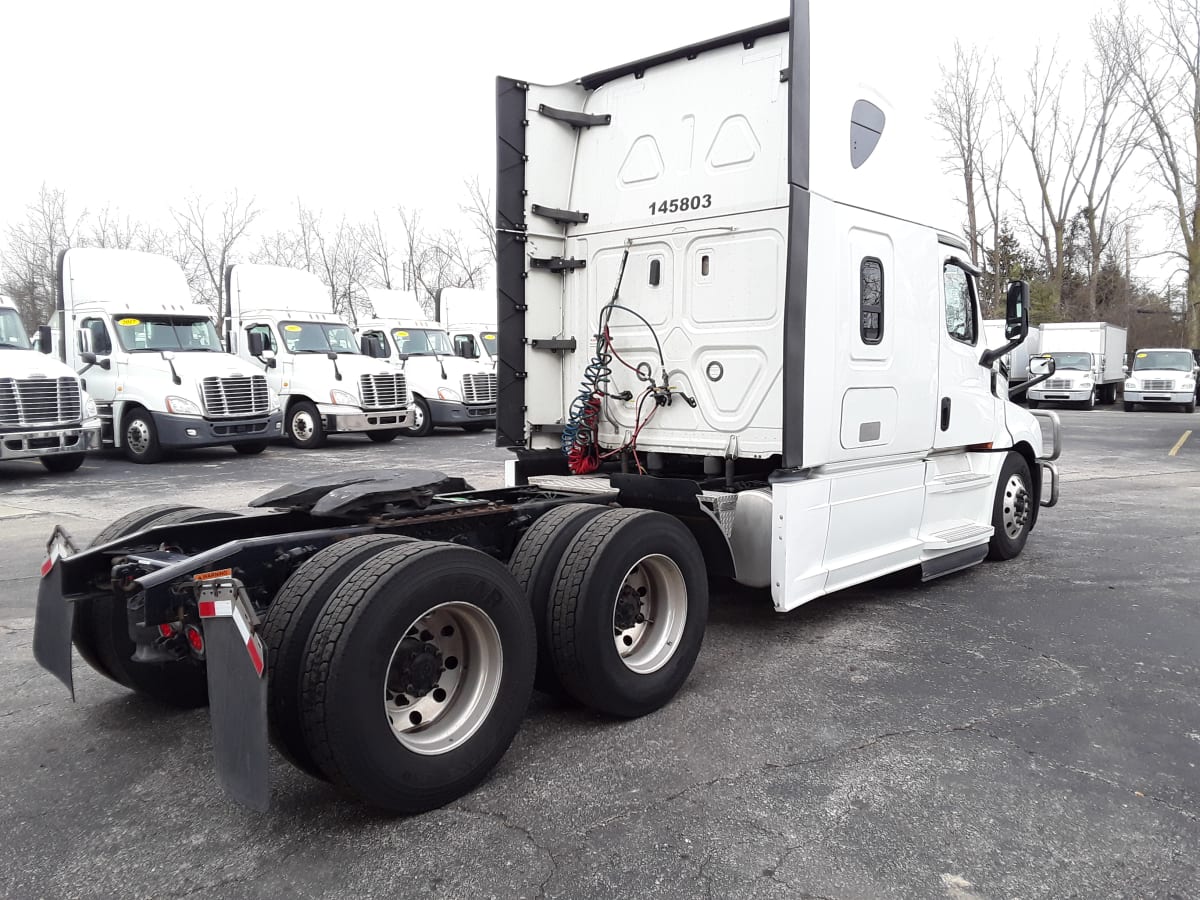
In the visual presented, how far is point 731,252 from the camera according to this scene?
5.14 meters

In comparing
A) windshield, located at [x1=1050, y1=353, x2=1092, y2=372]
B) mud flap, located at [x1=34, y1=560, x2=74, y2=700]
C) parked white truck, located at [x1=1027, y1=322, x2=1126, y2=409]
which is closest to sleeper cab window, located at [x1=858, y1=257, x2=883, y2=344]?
mud flap, located at [x1=34, y1=560, x2=74, y2=700]

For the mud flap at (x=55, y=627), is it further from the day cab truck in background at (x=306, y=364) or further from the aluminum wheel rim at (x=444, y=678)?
the day cab truck in background at (x=306, y=364)

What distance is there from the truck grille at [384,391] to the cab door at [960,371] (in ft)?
42.8

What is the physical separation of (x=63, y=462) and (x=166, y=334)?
8.80 feet

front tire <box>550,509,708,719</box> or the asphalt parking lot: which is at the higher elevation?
front tire <box>550,509,708,719</box>

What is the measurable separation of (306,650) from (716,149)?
3.73 metres

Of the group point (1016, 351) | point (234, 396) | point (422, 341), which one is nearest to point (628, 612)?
point (1016, 351)

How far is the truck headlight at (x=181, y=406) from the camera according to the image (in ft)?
46.5

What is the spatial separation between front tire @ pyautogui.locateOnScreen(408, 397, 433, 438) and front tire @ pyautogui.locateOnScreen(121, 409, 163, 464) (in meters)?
6.11

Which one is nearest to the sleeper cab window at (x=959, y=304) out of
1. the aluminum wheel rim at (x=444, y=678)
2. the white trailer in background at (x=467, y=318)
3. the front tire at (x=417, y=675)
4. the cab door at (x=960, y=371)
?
the cab door at (x=960, y=371)

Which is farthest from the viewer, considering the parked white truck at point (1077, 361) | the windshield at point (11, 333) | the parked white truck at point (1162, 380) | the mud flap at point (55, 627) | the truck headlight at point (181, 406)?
the parked white truck at point (1077, 361)

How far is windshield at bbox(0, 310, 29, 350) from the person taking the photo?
1306cm

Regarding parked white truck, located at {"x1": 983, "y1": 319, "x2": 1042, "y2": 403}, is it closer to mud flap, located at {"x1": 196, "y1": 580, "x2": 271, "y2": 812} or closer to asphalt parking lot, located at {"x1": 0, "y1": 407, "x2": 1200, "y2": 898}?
asphalt parking lot, located at {"x1": 0, "y1": 407, "x2": 1200, "y2": 898}

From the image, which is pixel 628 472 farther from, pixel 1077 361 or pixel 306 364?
pixel 1077 361
